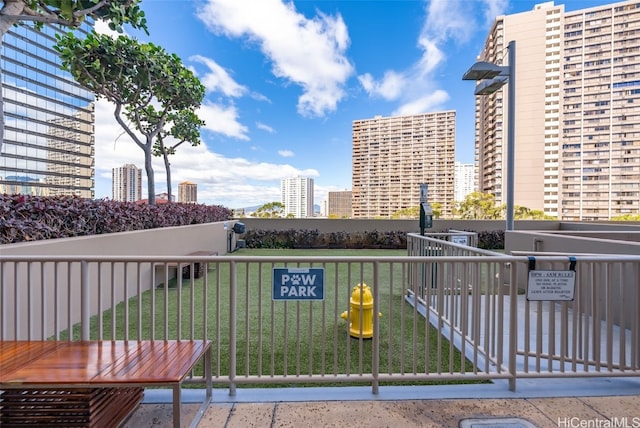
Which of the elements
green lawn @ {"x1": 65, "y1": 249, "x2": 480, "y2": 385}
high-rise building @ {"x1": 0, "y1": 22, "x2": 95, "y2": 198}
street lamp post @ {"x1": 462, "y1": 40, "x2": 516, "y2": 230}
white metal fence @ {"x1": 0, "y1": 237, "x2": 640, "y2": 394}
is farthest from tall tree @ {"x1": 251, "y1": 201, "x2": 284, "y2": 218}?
high-rise building @ {"x1": 0, "y1": 22, "x2": 95, "y2": 198}

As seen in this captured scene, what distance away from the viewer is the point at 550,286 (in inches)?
92.6

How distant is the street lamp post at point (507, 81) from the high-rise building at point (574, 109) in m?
32.7

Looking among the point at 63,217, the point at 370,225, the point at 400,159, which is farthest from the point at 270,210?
the point at 400,159

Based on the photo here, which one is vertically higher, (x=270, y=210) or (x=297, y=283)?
(x=270, y=210)

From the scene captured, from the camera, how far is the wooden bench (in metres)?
1.60

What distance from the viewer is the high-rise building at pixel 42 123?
24031mm

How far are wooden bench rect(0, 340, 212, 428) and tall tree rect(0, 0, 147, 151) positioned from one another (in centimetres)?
324

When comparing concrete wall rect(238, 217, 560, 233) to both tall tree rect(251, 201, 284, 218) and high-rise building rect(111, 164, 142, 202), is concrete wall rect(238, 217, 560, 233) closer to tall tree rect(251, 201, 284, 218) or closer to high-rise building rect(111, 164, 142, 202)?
tall tree rect(251, 201, 284, 218)

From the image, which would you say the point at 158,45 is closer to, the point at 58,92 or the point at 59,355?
the point at 59,355

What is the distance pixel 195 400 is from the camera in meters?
2.24

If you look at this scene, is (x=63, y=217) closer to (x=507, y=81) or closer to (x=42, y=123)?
(x=507, y=81)

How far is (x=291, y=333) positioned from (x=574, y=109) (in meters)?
47.2

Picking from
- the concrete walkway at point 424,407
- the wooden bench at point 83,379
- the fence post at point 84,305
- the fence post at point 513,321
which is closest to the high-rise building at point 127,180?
the fence post at point 84,305

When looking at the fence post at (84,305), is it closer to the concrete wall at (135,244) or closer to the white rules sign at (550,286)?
the concrete wall at (135,244)
